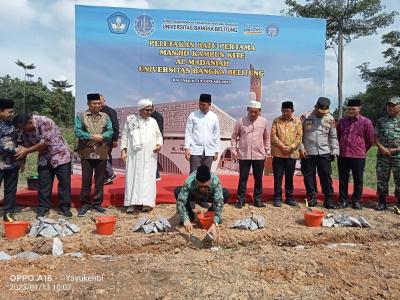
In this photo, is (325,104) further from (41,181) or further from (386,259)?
(41,181)

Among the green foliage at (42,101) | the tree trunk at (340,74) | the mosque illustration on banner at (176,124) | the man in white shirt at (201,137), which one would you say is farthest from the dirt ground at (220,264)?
the green foliage at (42,101)

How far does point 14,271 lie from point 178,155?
170 inches

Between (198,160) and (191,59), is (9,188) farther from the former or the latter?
(191,59)

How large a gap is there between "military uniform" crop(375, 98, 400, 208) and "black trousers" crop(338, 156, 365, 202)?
281 mm

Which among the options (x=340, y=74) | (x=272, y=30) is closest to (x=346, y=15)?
(x=340, y=74)

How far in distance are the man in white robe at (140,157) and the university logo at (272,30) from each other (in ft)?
11.1

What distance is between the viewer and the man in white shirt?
5.08 m

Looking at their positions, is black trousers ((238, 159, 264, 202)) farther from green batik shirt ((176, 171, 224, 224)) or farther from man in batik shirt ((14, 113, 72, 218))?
man in batik shirt ((14, 113, 72, 218))

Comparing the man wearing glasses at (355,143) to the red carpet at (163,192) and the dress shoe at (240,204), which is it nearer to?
the red carpet at (163,192)

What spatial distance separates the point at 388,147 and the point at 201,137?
256 centimetres

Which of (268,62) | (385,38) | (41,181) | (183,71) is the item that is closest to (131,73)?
(183,71)

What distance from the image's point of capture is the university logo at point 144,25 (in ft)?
22.3

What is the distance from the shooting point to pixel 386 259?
11.8 feet

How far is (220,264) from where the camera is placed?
3352 millimetres
